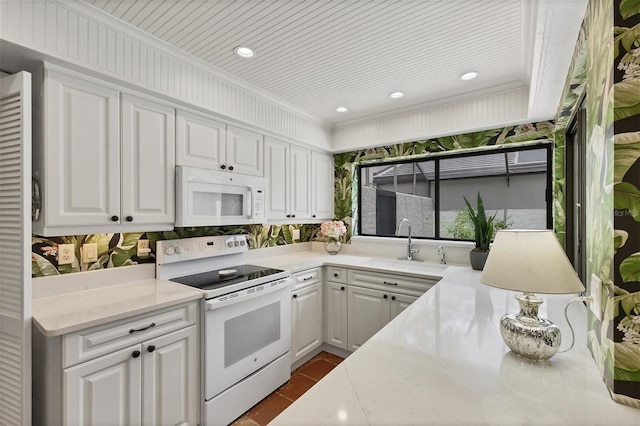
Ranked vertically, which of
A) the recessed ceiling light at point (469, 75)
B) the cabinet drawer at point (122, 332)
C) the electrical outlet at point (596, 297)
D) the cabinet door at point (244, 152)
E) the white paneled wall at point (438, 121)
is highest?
the recessed ceiling light at point (469, 75)

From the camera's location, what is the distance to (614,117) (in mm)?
783

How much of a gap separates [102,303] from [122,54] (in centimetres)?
144

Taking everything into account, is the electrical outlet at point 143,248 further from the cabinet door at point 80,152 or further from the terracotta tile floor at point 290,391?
the terracotta tile floor at point 290,391

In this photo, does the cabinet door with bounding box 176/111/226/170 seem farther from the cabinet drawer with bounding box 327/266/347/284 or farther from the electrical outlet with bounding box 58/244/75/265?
the cabinet drawer with bounding box 327/266/347/284

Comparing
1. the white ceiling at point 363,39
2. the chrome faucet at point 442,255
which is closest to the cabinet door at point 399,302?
the chrome faucet at point 442,255

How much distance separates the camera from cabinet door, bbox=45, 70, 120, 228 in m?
1.51

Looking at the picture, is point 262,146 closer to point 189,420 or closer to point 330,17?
point 330,17

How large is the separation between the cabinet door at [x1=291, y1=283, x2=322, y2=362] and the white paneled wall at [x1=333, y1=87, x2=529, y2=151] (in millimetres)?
1706

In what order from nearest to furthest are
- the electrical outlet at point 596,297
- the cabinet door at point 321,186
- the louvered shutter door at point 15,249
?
the electrical outlet at point 596,297 → the louvered shutter door at point 15,249 → the cabinet door at point 321,186

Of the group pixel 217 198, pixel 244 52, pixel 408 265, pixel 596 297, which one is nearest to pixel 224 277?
pixel 217 198

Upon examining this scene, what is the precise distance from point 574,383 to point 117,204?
2.25 meters

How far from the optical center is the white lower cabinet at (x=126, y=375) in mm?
1328

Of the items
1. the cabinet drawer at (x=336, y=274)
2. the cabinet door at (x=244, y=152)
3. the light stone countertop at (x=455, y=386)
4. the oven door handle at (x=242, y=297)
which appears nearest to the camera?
the light stone countertop at (x=455, y=386)

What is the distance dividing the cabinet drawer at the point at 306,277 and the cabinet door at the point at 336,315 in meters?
0.16
